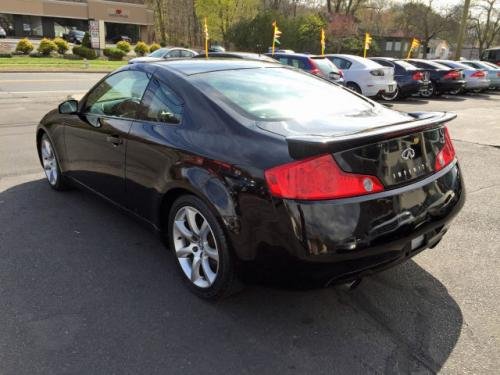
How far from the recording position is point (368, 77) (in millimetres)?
14859

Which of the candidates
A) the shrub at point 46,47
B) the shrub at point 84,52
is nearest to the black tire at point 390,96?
the shrub at point 84,52

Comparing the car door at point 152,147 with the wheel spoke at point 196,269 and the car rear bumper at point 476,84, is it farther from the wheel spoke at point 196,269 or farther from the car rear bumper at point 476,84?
the car rear bumper at point 476,84

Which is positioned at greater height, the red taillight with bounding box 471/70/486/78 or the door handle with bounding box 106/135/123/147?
the red taillight with bounding box 471/70/486/78

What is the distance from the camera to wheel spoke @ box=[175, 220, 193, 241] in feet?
10.0

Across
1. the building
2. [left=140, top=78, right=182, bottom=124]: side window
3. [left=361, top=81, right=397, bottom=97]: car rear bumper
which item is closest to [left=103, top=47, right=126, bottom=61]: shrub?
the building

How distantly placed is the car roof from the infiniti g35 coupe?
2cm

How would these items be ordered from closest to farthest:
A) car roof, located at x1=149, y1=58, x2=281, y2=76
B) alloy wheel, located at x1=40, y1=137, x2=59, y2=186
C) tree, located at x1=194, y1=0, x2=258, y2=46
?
car roof, located at x1=149, y1=58, x2=281, y2=76, alloy wheel, located at x1=40, y1=137, x2=59, y2=186, tree, located at x1=194, y1=0, x2=258, y2=46

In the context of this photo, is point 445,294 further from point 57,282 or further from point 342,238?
point 57,282

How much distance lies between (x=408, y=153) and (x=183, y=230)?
1528mm

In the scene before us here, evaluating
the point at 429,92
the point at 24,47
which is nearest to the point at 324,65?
the point at 429,92

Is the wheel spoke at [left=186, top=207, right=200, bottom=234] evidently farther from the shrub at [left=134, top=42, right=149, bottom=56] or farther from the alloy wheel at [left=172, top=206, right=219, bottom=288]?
the shrub at [left=134, top=42, right=149, bottom=56]

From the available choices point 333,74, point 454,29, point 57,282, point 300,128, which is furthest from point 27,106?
point 454,29

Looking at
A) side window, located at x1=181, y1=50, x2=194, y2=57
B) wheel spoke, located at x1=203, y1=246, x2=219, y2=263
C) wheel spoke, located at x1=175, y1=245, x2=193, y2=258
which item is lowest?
wheel spoke, located at x1=175, y1=245, x2=193, y2=258

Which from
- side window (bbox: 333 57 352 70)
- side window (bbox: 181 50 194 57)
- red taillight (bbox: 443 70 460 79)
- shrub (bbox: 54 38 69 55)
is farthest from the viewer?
shrub (bbox: 54 38 69 55)
